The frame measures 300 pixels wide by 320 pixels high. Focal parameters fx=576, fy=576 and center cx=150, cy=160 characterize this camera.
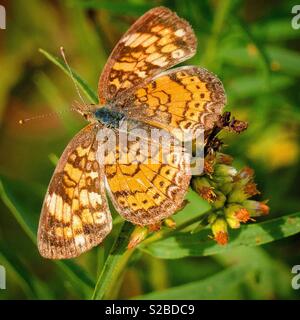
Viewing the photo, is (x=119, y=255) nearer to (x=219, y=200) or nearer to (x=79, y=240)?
(x=79, y=240)

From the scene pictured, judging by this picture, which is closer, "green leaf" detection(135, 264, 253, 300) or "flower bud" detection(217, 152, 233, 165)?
"flower bud" detection(217, 152, 233, 165)

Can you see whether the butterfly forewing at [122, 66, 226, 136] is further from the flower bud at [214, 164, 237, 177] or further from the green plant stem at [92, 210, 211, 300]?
the green plant stem at [92, 210, 211, 300]

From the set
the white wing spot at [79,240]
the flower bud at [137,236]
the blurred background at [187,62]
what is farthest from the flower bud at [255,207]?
the white wing spot at [79,240]

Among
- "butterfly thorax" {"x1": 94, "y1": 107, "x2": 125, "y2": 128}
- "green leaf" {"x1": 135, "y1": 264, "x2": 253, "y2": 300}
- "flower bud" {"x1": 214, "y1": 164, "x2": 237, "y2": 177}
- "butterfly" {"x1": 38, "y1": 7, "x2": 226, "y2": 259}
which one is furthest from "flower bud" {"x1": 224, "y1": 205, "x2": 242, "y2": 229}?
"butterfly thorax" {"x1": 94, "y1": 107, "x2": 125, "y2": 128}

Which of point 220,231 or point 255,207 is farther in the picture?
point 255,207

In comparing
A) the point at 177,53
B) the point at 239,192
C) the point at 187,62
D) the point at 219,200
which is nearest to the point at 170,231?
the point at 219,200

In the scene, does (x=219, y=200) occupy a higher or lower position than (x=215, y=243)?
higher

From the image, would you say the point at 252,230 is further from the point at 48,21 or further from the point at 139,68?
the point at 48,21
